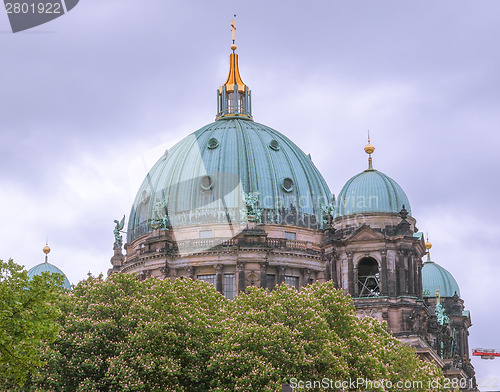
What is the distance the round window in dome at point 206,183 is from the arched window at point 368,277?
19.9 m

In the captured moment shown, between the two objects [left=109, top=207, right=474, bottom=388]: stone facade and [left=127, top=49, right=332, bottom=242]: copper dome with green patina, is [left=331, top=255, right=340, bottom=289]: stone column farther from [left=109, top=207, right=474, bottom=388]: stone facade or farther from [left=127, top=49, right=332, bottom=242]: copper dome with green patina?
[left=127, top=49, right=332, bottom=242]: copper dome with green patina

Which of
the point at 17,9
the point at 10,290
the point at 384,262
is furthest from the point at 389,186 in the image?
the point at 17,9

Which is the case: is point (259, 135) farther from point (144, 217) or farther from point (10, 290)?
point (10, 290)

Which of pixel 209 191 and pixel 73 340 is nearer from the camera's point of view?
pixel 73 340

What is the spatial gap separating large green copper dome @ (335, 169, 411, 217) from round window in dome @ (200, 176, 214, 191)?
1572 cm

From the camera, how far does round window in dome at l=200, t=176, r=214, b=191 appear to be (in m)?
118

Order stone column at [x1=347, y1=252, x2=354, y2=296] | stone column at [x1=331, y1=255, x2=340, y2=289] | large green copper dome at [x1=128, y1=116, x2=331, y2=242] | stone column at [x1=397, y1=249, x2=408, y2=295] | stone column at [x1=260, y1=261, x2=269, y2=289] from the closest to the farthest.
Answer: stone column at [x1=397, y1=249, x2=408, y2=295]
stone column at [x1=347, y1=252, x2=354, y2=296]
stone column at [x1=331, y1=255, x2=340, y2=289]
stone column at [x1=260, y1=261, x2=269, y2=289]
large green copper dome at [x1=128, y1=116, x2=331, y2=242]

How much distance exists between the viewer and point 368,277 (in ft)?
350

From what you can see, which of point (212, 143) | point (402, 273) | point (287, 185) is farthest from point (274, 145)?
point (402, 273)

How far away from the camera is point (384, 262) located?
104562 millimetres

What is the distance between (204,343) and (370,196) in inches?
1413

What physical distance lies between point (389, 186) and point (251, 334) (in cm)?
3873

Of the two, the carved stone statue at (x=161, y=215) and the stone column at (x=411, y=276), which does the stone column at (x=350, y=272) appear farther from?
the carved stone statue at (x=161, y=215)

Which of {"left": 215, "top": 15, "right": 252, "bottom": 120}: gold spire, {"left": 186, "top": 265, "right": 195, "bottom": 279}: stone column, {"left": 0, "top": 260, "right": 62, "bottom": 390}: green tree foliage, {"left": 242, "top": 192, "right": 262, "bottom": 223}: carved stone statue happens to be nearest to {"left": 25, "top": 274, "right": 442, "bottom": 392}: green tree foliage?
{"left": 0, "top": 260, "right": 62, "bottom": 390}: green tree foliage
